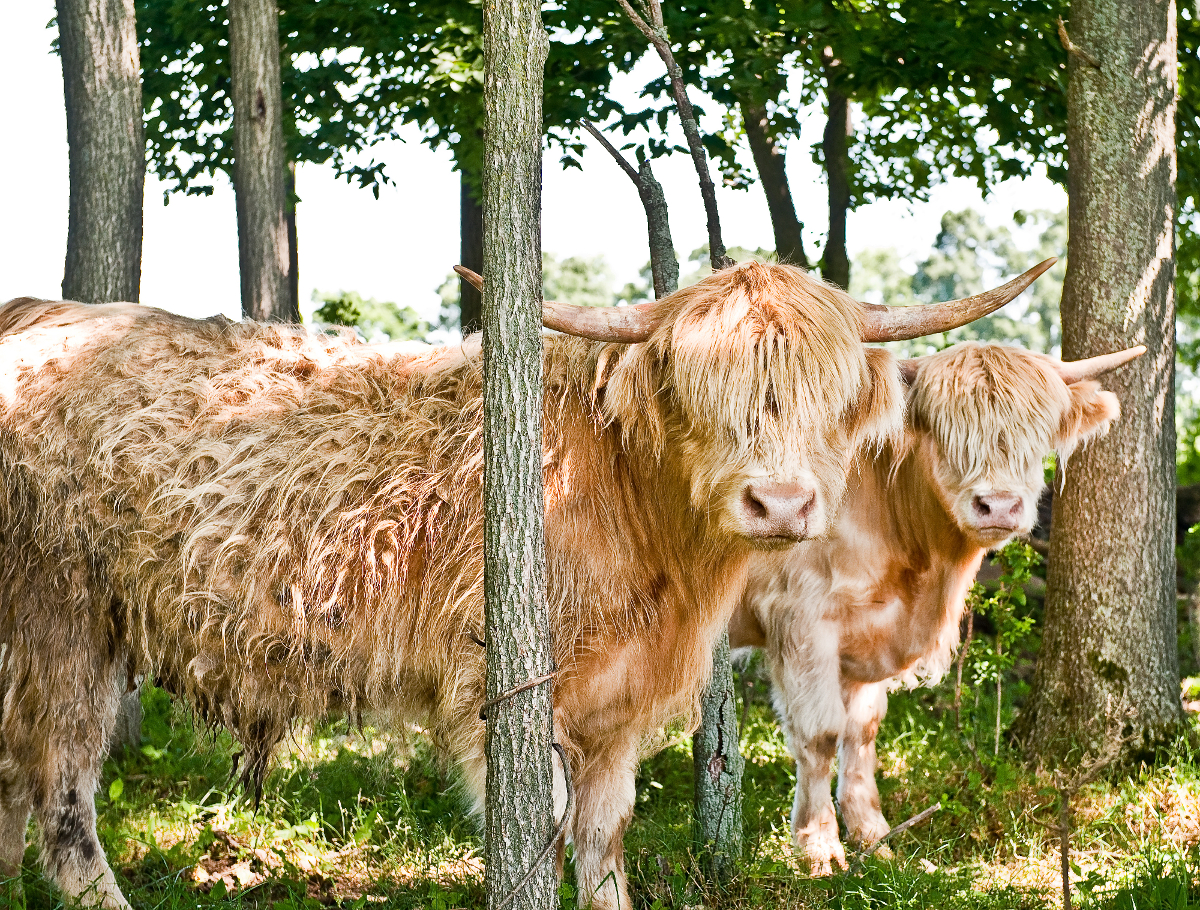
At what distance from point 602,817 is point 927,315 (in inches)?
81.2

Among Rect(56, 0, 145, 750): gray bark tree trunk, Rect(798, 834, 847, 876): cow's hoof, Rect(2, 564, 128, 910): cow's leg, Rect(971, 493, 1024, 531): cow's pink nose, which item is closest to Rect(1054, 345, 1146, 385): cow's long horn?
Rect(971, 493, 1024, 531): cow's pink nose

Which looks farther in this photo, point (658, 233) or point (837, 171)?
point (837, 171)

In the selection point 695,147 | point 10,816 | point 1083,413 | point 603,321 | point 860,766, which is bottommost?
point 860,766

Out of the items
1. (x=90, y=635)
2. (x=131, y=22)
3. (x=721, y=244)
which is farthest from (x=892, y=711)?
(x=131, y=22)

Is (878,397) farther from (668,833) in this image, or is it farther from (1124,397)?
(1124,397)

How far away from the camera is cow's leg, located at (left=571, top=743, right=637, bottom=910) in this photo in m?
3.86

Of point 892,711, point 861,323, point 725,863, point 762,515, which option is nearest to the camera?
point 762,515

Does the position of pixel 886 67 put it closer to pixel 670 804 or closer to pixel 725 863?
pixel 670 804

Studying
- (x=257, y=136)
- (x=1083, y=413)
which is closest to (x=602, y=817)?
(x=1083, y=413)

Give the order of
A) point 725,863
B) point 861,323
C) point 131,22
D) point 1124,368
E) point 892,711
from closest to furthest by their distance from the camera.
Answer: point 861,323 < point 725,863 < point 1124,368 < point 131,22 < point 892,711

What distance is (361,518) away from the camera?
3.62 metres

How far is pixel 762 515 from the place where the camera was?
10.0 feet

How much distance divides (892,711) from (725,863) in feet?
9.97

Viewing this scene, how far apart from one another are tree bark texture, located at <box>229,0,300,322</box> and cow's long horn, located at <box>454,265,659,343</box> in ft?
10.7
